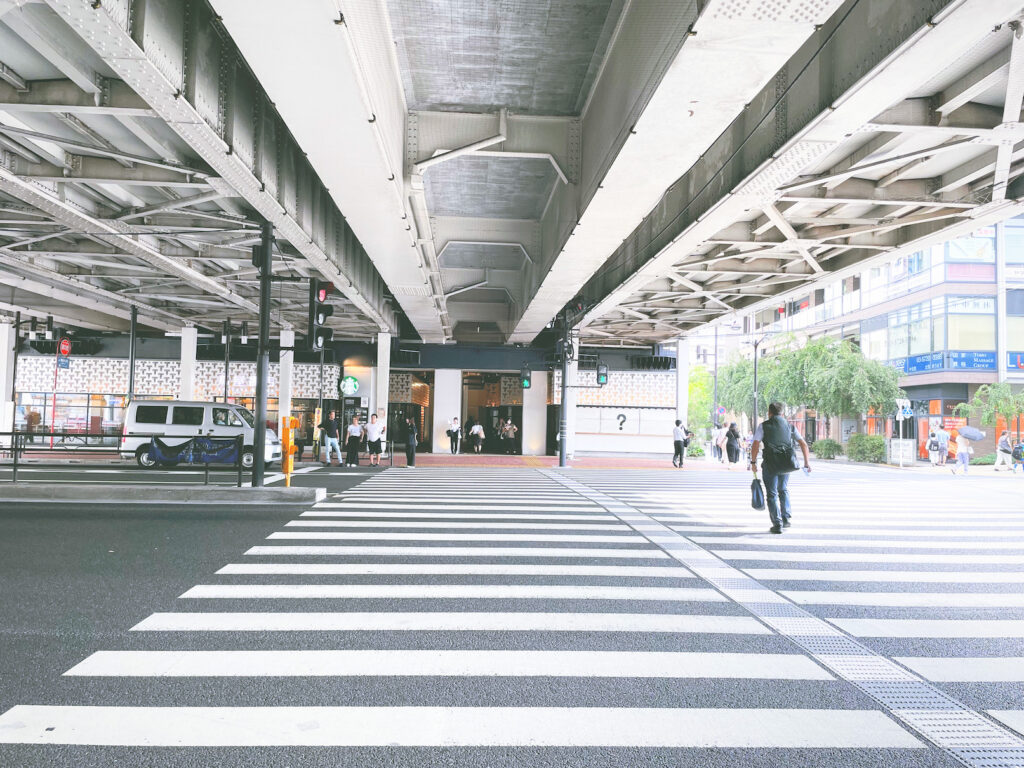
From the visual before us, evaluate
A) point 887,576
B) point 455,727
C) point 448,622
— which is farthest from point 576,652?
point 887,576

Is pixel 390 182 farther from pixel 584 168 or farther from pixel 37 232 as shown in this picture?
pixel 37 232

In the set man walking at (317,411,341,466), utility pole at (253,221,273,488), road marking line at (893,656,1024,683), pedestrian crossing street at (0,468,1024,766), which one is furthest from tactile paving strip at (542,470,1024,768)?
man walking at (317,411,341,466)

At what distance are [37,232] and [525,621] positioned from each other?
57.3 ft

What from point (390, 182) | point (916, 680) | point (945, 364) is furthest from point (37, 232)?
point (945, 364)

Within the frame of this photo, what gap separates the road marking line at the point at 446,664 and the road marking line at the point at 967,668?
717 millimetres

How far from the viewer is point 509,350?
3525 centimetres

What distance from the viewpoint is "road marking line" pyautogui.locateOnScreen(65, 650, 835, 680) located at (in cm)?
455

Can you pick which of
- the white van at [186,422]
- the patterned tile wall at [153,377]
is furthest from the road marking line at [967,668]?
the patterned tile wall at [153,377]

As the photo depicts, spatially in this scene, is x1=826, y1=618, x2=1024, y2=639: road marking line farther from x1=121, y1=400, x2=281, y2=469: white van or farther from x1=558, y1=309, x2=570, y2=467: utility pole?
x1=558, y1=309, x2=570, y2=467: utility pole

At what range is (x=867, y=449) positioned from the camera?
35500 mm

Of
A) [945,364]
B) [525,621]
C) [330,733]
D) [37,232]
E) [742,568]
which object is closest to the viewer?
[330,733]

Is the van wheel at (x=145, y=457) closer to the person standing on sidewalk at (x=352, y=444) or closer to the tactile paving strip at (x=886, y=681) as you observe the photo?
the person standing on sidewalk at (x=352, y=444)

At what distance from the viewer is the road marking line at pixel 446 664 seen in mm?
4547

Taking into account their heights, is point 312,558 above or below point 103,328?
below
